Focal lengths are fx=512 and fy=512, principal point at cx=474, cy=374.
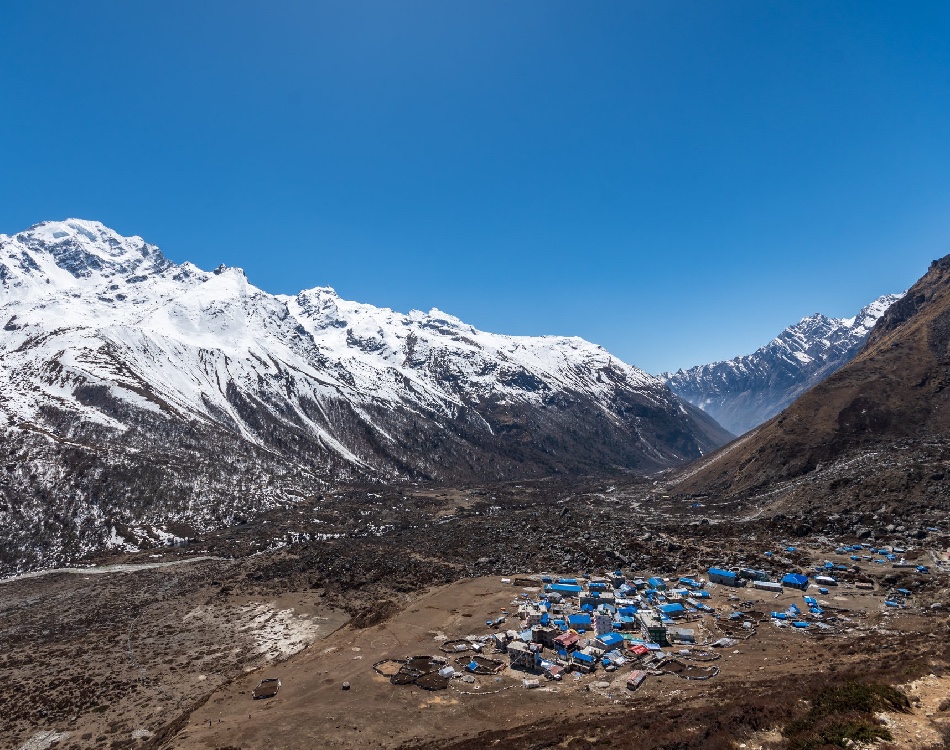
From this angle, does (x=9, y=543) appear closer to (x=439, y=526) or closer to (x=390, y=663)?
(x=439, y=526)

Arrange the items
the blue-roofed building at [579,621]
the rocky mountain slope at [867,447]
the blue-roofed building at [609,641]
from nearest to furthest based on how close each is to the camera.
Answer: the blue-roofed building at [609,641] < the blue-roofed building at [579,621] < the rocky mountain slope at [867,447]

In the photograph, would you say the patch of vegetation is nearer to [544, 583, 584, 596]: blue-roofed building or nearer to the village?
the village

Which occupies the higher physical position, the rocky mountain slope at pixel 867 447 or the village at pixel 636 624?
the rocky mountain slope at pixel 867 447

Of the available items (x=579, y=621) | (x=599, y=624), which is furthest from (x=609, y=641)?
(x=579, y=621)

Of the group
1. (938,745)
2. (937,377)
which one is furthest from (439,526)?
(937,377)

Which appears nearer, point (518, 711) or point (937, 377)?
point (518, 711)

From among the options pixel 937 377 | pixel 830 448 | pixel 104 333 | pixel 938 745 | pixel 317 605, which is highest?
pixel 104 333

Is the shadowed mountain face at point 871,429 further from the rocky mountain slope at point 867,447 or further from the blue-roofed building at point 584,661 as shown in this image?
the blue-roofed building at point 584,661

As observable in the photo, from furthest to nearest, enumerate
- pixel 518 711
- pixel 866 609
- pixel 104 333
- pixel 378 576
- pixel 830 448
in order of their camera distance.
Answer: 1. pixel 104 333
2. pixel 830 448
3. pixel 378 576
4. pixel 866 609
5. pixel 518 711

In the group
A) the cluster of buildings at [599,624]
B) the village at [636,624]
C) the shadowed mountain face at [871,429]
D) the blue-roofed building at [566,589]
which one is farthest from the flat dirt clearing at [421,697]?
the shadowed mountain face at [871,429]
